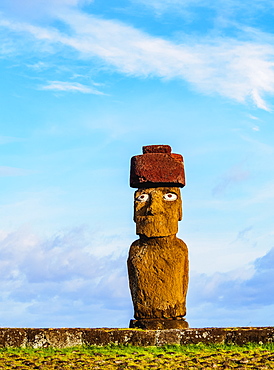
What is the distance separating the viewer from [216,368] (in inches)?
476

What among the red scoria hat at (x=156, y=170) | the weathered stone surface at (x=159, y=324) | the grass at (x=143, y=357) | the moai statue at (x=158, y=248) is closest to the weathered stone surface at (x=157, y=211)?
the moai statue at (x=158, y=248)

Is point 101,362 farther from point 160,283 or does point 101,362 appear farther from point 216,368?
point 160,283

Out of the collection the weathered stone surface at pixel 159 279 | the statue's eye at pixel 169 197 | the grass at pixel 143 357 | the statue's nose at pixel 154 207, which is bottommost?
the grass at pixel 143 357

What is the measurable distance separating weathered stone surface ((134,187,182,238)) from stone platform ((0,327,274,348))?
10.9 ft

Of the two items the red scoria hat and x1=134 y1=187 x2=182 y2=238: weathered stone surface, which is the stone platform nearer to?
x1=134 y1=187 x2=182 y2=238: weathered stone surface

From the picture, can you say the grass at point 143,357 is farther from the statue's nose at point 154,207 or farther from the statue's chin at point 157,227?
the statue's nose at point 154,207

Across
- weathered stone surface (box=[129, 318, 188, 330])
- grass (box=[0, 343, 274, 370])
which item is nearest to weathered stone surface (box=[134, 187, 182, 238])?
weathered stone surface (box=[129, 318, 188, 330])

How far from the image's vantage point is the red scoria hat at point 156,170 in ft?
56.4

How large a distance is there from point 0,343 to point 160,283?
179 inches

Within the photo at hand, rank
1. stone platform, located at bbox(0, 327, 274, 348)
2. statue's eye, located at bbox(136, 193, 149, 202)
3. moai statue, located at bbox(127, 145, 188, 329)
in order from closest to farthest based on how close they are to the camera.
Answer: stone platform, located at bbox(0, 327, 274, 348) → moai statue, located at bbox(127, 145, 188, 329) → statue's eye, located at bbox(136, 193, 149, 202)

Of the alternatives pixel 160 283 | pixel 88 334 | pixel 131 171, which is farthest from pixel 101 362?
pixel 131 171

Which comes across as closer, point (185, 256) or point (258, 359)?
point (258, 359)

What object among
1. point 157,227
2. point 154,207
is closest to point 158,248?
point 157,227

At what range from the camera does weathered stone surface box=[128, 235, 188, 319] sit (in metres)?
16.5
